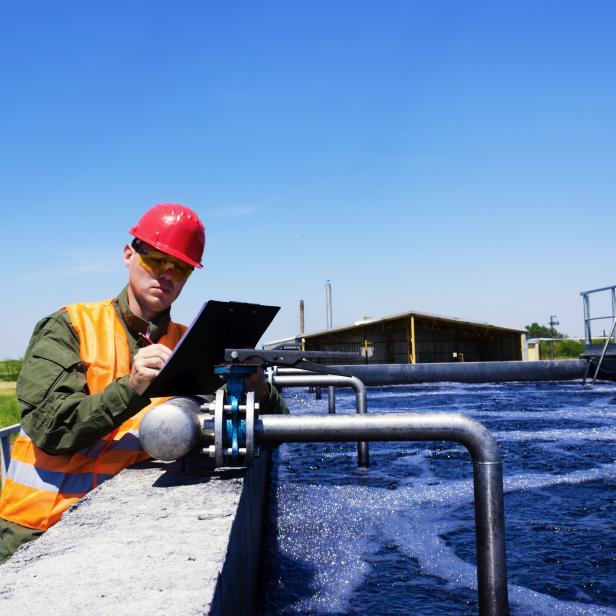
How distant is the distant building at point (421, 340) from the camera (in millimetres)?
26891

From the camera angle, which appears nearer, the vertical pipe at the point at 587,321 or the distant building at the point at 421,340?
the vertical pipe at the point at 587,321

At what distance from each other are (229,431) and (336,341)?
25933mm

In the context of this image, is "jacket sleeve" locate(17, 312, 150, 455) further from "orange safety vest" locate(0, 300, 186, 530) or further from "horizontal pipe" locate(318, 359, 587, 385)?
"horizontal pipe" locate(318, 359, 587, 385)

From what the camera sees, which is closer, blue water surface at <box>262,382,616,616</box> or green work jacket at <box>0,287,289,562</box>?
green work jacket at <box>0,287,289,562</box>

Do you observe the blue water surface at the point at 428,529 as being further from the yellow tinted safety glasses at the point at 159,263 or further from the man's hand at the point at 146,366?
the yellow tinted safety glasses at the point at 159,263

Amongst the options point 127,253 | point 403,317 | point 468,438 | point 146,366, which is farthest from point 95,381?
point 403,317

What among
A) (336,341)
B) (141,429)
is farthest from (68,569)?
(336,341)

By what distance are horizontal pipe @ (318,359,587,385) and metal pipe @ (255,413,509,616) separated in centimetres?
1372

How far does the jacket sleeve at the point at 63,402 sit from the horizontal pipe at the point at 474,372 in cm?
1361

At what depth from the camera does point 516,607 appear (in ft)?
8.48

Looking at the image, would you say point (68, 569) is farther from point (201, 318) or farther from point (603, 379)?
point (603, 379)

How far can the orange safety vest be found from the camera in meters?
2.09

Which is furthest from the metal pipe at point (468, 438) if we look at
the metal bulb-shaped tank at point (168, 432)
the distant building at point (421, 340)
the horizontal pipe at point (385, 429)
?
the distant building at point (421, 340)

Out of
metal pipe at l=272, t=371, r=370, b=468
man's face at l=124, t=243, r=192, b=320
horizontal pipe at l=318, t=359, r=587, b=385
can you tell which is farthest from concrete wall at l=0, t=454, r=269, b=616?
horizontal pipe at l=318, t=359, r=587, b=385
